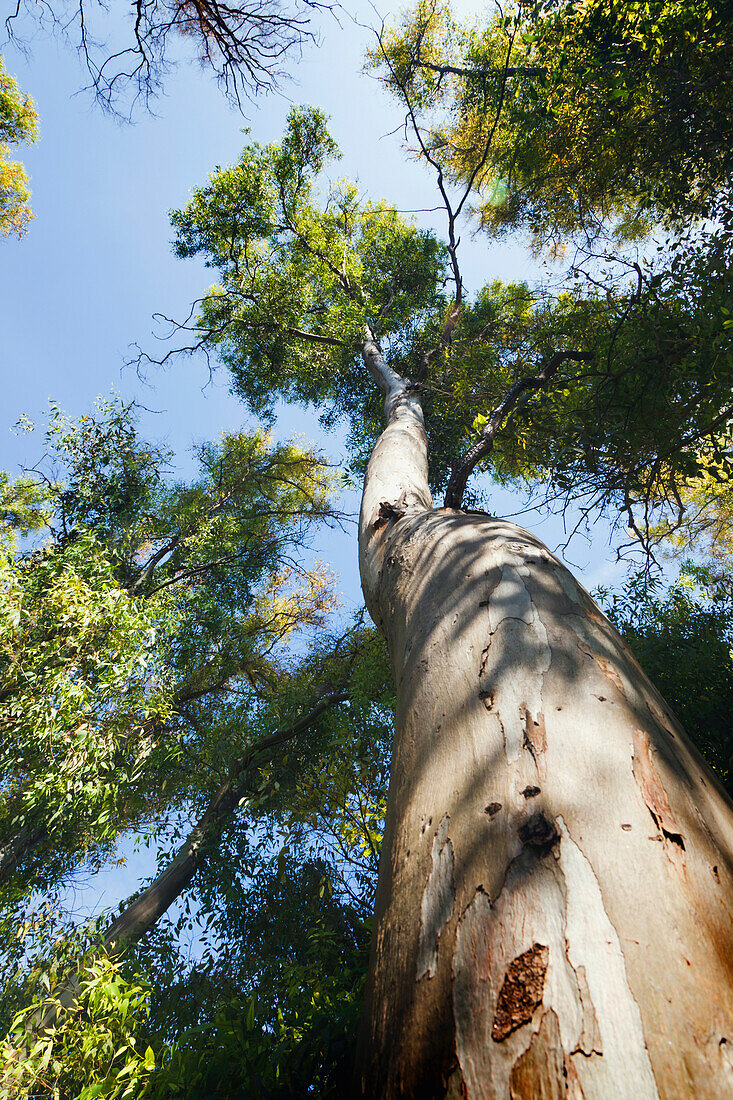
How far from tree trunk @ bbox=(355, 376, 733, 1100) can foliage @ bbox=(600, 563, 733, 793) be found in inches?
115

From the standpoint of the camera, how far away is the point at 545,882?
739mm

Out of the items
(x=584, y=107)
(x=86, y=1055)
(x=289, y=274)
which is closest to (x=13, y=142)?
(x=289, y=274)

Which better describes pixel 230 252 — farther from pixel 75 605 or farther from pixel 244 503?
pixel 75 605

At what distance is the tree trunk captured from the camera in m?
0.58

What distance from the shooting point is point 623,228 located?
754 cm

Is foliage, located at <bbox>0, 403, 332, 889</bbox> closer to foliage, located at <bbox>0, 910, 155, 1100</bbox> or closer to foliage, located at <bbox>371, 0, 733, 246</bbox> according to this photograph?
foliage, located at <bbox>0, 910, 155, 1100</bbox>

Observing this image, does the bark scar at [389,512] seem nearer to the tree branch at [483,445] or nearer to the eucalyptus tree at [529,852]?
the eucalyptus tree at [529,852]

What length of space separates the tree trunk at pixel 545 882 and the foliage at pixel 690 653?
2.92 metres

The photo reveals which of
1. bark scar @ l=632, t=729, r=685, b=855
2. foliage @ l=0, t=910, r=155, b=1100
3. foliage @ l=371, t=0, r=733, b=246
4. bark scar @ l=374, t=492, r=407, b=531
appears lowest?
foliage @ l=0, t=910, r=155, b=1100

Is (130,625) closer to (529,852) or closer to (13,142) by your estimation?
(529,852)

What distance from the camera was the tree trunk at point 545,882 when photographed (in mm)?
583

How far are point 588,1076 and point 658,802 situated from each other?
1.35 ft

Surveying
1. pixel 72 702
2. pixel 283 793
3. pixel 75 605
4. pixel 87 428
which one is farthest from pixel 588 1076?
pixel 87 428

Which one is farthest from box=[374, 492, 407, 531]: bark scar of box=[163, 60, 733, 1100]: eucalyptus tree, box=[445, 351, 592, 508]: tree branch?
box=[445, 351, 592, 508]: tree branch
